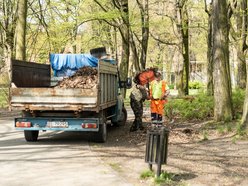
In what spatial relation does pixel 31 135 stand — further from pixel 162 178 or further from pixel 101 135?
pixel 162 178

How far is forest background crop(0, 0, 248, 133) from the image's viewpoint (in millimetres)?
14898

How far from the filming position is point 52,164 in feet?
29.6

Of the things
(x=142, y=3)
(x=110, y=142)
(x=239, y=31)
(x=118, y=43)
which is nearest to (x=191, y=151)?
(x=110, y=142)

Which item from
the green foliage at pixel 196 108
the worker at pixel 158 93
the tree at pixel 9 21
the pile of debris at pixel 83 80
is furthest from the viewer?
the tree at pixel 9 21

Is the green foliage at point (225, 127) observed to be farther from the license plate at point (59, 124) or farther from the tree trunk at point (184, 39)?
the tree trunk at point (184, 39)

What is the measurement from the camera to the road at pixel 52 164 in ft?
24.5

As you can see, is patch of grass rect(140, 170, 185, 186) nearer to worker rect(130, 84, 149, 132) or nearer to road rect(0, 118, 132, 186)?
road rect(0, 118, 132, 186)

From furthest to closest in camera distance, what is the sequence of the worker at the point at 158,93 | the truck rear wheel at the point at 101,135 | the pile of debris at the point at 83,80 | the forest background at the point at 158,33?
the forest background at the point at 158,33
the worker at the point at 158,93
the pile of debris at the point at 83,80
the truck rear wheel at the point at 101,135

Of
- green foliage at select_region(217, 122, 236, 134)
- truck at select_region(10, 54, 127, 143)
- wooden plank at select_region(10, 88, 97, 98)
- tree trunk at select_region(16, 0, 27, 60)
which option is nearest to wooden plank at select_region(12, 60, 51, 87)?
truck at select_region(10, 54, 127, 143)

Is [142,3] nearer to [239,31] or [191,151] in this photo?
[239,31]

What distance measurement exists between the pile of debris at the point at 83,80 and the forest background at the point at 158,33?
4257 mm

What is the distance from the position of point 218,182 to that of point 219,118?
7.60 meters

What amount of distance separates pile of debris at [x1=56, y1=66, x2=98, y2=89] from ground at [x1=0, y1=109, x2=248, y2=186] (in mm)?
1642

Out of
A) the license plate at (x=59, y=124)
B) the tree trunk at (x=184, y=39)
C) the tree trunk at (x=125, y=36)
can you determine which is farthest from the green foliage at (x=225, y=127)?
the tree trunk at (x=184, y=39)
